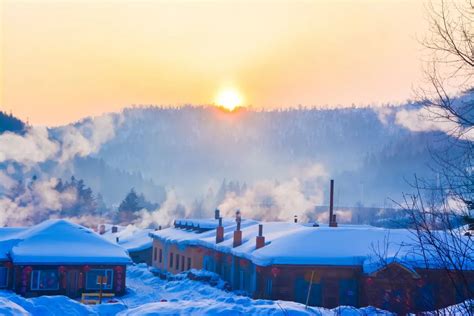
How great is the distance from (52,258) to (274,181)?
431ft

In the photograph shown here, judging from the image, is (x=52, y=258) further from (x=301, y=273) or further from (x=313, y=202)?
(x=313, y=202)

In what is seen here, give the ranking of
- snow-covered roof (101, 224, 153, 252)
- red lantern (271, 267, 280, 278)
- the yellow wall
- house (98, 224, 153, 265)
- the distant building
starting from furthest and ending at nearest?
snow-covered roof (101, 224, 153, 252)
house (98, 224, 153, 265)
the yellow wall
red lantern (271, 267, 280, 278)
the distant building

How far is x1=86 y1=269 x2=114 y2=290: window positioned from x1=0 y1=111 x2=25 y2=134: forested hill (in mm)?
68600

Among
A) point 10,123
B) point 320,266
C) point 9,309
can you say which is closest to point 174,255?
point 320,266

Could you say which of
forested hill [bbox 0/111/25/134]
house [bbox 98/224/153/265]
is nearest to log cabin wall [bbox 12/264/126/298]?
house [bbox 98/224/153/265]

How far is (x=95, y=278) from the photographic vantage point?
34406 millimetres

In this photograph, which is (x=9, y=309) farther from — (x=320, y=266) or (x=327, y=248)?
(x=327, y=248)

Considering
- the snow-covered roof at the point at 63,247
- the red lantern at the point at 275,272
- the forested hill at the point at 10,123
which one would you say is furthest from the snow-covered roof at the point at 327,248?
the forested hill at the point at 10,123

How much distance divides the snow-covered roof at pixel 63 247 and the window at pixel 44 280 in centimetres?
61

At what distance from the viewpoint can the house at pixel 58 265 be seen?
3338 centimetres

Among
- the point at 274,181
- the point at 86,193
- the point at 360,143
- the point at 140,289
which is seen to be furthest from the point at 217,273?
the point at 360,143

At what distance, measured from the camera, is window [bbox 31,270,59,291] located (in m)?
33.4

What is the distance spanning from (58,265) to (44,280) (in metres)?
0.96

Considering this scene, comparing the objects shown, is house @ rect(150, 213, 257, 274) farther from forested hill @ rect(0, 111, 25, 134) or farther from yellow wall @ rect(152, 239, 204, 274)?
forested hill @ rect(0, 111, 25, 134)
